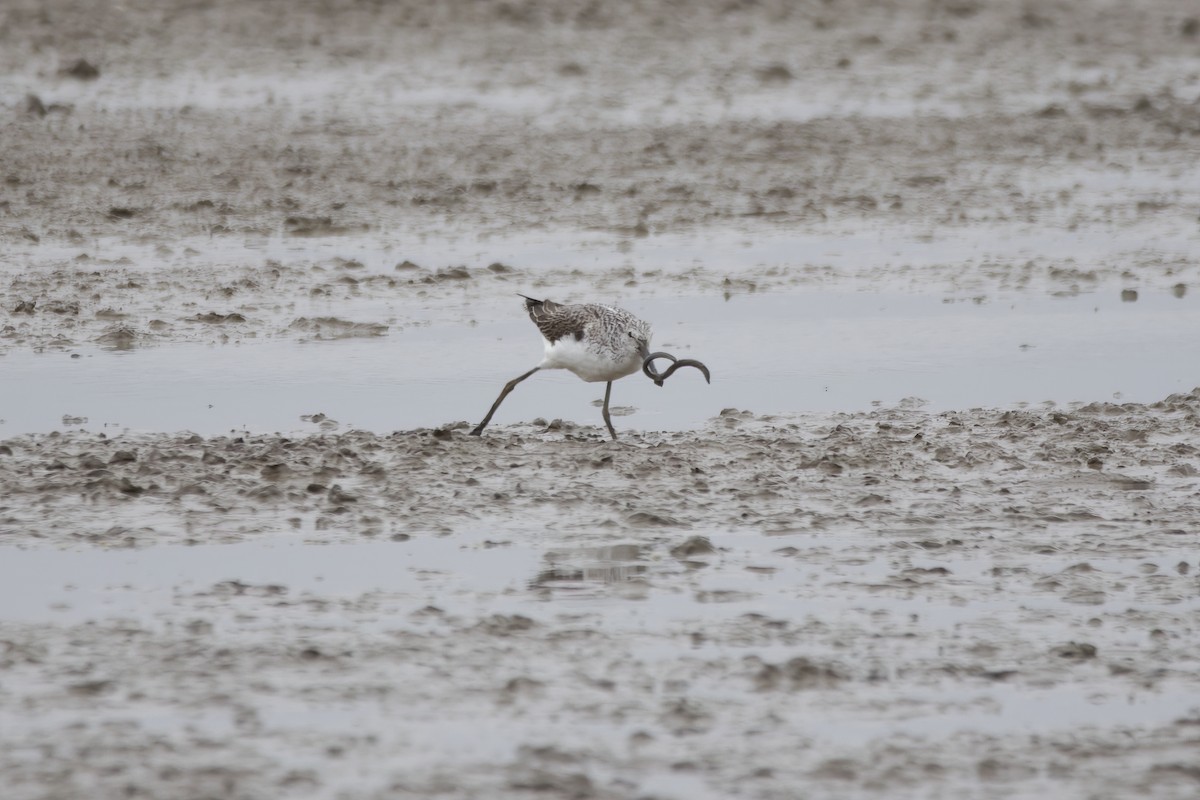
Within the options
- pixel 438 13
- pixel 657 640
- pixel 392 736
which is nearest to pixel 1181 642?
pixel 657 640

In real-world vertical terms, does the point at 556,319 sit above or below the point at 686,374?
above

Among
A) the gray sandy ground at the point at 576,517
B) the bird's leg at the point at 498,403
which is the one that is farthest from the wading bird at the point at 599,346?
the gray sandy ground at the point at 576,517

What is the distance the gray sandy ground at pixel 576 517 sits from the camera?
629 cm

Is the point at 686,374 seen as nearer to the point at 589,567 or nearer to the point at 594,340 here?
the point at 594,340

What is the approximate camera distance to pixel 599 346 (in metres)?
10.1

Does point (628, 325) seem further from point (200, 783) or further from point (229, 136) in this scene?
point (229, 136)

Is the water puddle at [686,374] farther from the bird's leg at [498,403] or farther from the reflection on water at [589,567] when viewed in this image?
the reflection on water at [589,567]

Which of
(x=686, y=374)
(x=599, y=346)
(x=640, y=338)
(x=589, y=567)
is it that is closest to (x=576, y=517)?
(x=589, y=567)

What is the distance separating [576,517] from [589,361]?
1582 mm

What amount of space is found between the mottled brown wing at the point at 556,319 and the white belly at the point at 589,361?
1.6 inches

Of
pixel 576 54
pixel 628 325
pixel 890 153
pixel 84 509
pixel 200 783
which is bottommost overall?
pixel 200 783

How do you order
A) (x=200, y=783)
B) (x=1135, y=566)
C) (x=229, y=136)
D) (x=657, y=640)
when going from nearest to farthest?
(x=200, y=783)
(x=657, y=640)
(x=1135, y=566)
(x=229, y=136)

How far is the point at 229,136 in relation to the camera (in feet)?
58.5

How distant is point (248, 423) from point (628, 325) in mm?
2097
